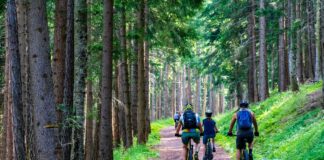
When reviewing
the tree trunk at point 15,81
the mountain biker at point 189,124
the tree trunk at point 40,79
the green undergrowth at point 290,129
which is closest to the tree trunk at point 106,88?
the mountain biker at point 189,124

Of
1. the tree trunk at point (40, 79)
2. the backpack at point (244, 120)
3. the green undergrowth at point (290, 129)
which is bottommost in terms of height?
the green undergrowth at point (290, 129)

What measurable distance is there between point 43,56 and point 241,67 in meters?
28.3

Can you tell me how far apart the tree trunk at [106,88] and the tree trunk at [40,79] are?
15.6 ft

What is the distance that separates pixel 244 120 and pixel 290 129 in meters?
6.62

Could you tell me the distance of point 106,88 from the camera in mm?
10938

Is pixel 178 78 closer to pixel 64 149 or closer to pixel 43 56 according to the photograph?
pixel 64 149

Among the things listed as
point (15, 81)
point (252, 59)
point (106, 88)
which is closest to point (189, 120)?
point (106, 88)

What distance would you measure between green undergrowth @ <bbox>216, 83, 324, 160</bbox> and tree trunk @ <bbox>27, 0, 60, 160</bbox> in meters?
6.12

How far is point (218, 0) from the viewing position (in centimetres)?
2861

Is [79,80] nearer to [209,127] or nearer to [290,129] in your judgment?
[209,127]

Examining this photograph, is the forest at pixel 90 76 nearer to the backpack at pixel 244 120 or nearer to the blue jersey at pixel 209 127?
the backpack at pixel 244 120

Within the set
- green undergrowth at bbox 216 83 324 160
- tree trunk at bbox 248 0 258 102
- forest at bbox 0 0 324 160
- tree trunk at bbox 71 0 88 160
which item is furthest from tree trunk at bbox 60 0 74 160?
tree trunk at bbox 248 0 258 102

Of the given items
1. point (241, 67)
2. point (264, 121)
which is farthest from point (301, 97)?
point (241, 67)

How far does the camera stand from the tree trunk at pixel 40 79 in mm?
6117
